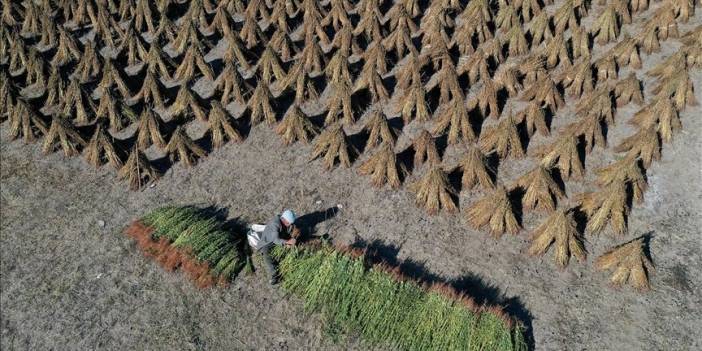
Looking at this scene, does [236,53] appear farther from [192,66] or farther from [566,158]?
[566,158]

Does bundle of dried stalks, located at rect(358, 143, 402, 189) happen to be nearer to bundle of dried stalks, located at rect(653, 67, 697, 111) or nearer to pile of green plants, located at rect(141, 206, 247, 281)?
pile of green plants, located at rect(141, 206, 247, 281)

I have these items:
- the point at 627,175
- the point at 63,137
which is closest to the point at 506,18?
the point at 627,175

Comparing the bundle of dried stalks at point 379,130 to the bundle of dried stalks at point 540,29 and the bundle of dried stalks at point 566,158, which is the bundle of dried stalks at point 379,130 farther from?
the bundle of dried stalks at point 540,29

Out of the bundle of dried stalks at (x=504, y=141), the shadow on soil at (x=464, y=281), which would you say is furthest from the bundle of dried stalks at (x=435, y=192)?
the bundle of dried stalks at (x=504, y=141)

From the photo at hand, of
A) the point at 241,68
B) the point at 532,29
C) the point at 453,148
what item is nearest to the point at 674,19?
the point at 532,29

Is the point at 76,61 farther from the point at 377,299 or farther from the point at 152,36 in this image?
the point at 377,299

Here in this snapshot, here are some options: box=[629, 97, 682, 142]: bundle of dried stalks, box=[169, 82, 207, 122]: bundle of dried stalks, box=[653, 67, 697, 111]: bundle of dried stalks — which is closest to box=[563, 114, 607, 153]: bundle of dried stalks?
box=[629, 97, 682, 142]: bundle of dried stalks
